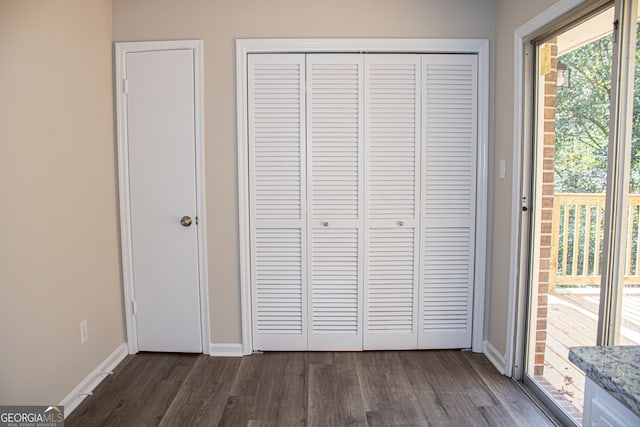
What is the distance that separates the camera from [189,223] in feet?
8.55

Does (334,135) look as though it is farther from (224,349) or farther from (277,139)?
(224,349)

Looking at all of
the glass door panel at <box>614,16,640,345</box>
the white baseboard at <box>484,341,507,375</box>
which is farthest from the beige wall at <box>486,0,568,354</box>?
the glass door panel at <box>614,16,640,345</box>

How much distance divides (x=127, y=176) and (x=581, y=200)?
9.02 ft

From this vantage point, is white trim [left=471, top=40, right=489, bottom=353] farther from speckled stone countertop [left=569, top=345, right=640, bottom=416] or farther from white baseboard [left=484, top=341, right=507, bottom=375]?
speckled stone countertop [left=569, top=345, right=640, bottom=416]

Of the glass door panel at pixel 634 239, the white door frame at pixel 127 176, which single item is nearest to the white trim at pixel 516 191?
the glass door panel at pixel 634 239

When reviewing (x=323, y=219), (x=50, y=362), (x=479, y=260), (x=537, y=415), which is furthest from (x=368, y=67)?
(x=50, y=362)

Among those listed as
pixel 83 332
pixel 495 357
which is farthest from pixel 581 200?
pixel 83 332

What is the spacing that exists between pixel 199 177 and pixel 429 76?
1.73 meters

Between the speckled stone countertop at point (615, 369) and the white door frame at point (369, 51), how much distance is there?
1771 millimetres

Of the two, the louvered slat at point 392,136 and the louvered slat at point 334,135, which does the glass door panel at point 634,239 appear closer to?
the louvered slat at point 392,136

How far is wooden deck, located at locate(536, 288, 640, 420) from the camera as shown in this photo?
6.15ft

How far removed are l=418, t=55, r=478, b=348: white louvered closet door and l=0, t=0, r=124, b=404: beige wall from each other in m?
2.15

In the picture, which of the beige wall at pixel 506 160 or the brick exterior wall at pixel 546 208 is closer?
the brick exterior wall at pixel 546 208

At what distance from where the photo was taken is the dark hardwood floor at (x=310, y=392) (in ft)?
6.55
